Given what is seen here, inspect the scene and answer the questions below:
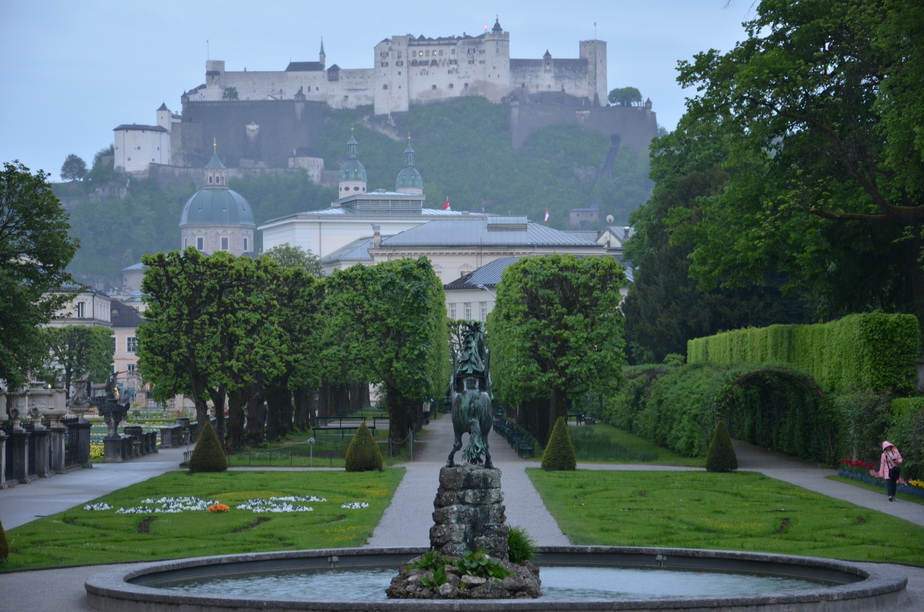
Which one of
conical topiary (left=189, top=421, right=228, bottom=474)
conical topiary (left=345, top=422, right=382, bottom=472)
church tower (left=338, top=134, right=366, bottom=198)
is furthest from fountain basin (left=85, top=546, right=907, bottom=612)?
church tower (left=338, top=134, right=366, bottom=198)

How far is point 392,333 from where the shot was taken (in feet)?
154

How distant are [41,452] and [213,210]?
143 metres

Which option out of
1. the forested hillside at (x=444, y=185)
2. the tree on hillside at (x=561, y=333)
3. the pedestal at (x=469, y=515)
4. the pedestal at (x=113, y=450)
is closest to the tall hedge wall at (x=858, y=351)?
the tree on hillside at (x=561, y=333)

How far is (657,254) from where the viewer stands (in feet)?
204

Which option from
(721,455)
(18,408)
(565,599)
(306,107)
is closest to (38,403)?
(18,408)

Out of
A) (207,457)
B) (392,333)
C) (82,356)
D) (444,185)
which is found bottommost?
(207,457)

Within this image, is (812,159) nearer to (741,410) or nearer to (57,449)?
(741,410)

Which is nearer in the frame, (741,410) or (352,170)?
(741,410)

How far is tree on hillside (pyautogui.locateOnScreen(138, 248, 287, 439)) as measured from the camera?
1731 inches

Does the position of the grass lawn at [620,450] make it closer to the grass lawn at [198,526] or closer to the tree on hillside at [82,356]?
the grass lawn at [198,526]

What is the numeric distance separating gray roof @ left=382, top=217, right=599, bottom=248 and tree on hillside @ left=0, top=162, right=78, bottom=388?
68.5 metres

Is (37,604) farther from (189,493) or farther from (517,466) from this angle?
(517,466)

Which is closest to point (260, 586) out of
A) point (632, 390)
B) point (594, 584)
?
point (594, 584)

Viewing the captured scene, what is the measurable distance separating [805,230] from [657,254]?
2725 centimetres
